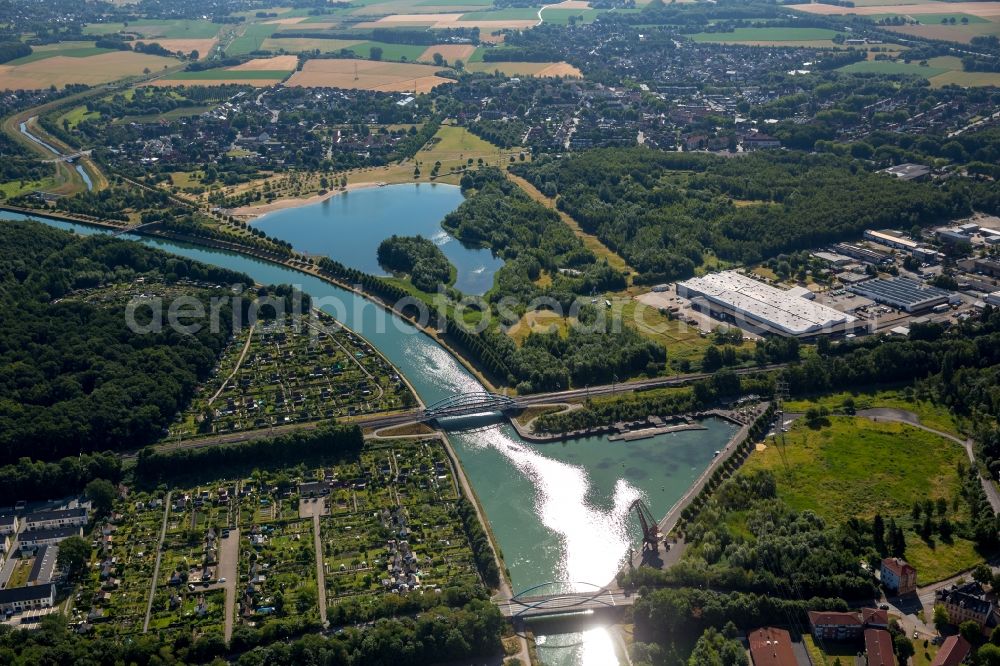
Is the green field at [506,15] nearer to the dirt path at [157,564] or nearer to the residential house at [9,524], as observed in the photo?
the dirt path at [157,564]

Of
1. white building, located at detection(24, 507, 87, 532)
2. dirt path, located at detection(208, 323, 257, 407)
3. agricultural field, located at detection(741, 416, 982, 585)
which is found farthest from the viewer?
dirt path, located at detection(208, 323, 257, 407)

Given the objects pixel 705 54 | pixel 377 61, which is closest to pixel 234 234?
pixel 377 61

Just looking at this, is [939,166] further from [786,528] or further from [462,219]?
[786,528]

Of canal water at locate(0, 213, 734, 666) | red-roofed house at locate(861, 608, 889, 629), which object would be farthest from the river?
red-roofed house at locate(861, 608, 889, 629)

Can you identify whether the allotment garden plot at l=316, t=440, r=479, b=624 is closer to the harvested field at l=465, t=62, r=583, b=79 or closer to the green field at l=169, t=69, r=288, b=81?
the harvested field at l=465, t=62, r=583, b=79

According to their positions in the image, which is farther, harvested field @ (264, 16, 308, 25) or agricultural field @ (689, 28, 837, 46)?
harvested field @ (264, 16, 308, 25)

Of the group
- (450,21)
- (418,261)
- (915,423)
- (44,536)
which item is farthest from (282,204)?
(450,21)

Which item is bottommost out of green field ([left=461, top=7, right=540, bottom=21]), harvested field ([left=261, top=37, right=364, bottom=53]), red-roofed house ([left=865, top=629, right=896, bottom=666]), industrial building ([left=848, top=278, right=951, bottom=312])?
red-roofed house ([left=865, top=629, right=896, bottom=666])

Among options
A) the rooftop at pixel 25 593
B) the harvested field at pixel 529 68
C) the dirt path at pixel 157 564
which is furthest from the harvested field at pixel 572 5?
the rooftop at pixel 25 593
